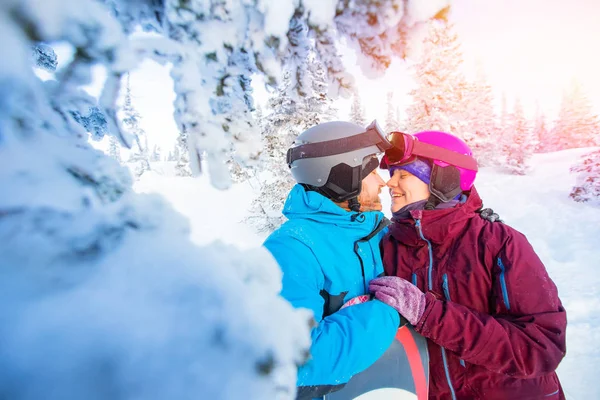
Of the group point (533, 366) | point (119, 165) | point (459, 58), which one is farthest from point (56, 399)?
point (459, 58)

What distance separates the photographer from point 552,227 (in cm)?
1180

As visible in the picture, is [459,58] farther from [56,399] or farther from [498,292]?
[56,399]

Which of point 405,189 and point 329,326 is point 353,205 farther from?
point 329,326

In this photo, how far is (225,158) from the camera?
30.5 inches

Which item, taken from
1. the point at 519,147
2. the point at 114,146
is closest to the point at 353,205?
the point at 114,146

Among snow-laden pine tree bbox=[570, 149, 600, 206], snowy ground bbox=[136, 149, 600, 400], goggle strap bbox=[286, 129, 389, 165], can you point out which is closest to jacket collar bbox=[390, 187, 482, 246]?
goggle strap bbox=[286, 129, 389, 165]

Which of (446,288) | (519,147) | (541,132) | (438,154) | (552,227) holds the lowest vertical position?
(541,132)

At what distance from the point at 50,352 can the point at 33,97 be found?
1.30 ft

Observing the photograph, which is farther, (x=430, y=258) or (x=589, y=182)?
(x=589, y=182)

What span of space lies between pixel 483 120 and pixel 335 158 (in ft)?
96.4

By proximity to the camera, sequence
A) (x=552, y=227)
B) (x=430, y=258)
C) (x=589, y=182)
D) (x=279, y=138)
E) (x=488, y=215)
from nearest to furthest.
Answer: (x=430, y=258)
(x=488, y=215)
(x=279, y=138)
(x=552, y=227)
(x=589, y=182)

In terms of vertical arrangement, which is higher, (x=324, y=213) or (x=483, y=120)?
(x=324, y=213)

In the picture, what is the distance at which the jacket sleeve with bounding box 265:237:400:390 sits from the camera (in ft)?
4.42

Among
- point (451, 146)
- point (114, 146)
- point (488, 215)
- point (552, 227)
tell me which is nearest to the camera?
point (114, 146)
